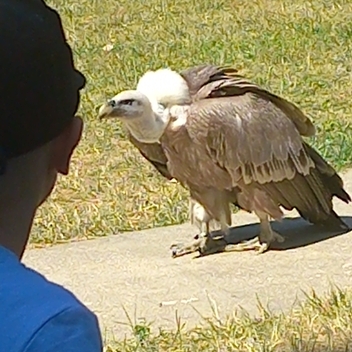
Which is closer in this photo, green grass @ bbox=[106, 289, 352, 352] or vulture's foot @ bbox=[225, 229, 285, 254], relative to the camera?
green grass @ bbox=[106, 289, 352, 352]

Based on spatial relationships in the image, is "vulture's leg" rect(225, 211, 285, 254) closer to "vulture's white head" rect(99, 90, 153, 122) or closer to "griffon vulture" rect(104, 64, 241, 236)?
"griffon vulture" rect(104, 64, 241, 236)

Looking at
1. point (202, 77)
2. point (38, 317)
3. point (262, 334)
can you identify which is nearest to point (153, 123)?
point (202, 77)

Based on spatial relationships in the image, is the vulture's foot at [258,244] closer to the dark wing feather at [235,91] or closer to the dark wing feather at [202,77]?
the dark wing feather at [235,91]

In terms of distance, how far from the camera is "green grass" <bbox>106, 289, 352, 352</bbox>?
4.05m

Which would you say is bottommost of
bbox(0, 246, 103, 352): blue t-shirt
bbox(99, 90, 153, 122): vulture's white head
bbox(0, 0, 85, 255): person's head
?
bbox(99, 90, 153, 122): vulture's white head

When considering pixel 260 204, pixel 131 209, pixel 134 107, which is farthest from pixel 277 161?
pixel 131 209

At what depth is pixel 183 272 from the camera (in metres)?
5.09

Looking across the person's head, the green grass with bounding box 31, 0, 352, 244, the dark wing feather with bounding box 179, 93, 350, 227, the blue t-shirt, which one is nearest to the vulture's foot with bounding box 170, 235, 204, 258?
the dark wing feather with bounding box 179, 93, 350, 227

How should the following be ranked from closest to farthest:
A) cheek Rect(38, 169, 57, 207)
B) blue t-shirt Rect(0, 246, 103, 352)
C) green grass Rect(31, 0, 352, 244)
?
1. blue t-shirt Rect(0, 246, 103, 352)
2. cheek Rect(38, 169, 57, 207)
3. green grass Rect(31, 0, 352, 244)

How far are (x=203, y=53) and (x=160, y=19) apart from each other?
5.06 ft

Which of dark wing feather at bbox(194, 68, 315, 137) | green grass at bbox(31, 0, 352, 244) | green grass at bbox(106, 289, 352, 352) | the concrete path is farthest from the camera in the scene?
green grass at bbox(31, 0, 352, 244)

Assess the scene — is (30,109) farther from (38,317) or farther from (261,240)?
(261,240)

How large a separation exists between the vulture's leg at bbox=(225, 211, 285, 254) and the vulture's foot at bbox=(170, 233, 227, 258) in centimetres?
6

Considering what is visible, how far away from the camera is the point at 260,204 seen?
17.3 ft
